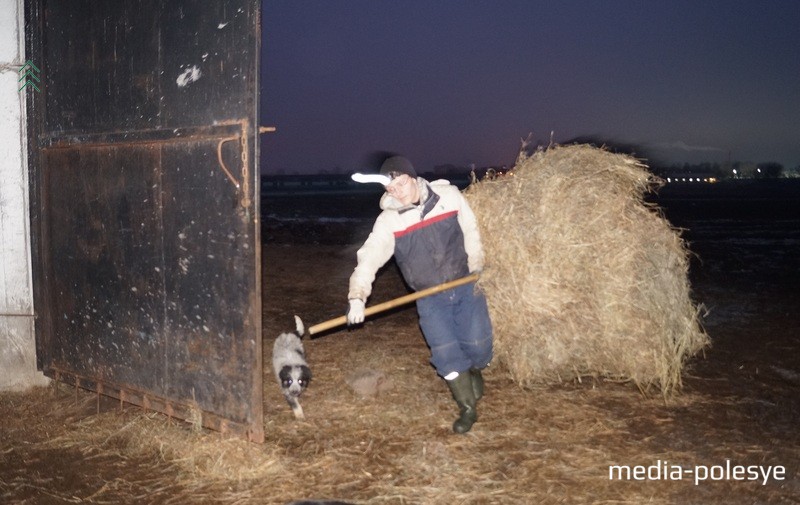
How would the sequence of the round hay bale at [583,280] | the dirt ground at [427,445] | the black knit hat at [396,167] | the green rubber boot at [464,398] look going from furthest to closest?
the round hay bale at [583,280], the green rubber boot at [464,398], the black knit hat at [396,167], the dirt ground at [427,445]

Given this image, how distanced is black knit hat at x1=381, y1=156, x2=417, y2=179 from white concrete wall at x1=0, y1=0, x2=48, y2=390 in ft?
11.4

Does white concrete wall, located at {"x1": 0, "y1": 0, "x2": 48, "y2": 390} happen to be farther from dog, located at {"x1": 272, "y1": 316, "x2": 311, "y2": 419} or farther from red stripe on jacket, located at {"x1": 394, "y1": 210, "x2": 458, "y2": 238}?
red stripe on jacket, located at {"x1": 394, "y1": 210, "x2": 458, "y2": 238}

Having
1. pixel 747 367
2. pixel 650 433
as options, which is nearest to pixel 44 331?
pixel 650 433

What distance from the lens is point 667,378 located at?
570cm

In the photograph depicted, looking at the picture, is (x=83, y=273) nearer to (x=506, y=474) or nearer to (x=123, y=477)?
(x=123, y=477)

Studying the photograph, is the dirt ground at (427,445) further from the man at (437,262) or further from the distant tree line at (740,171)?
the distant tree line at (740,171)

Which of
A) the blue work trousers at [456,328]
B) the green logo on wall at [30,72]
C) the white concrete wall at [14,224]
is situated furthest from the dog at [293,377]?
the green logo on wall at [30,72]

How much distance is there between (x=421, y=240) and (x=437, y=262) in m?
0.22

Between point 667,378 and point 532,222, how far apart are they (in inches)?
74.5

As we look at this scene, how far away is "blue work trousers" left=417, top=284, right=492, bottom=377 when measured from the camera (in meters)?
4.99

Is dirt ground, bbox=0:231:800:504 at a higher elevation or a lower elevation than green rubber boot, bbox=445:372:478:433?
lower

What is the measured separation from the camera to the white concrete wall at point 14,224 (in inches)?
219

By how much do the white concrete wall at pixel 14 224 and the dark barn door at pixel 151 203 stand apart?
0.15 m

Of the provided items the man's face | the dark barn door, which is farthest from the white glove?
the man's face
